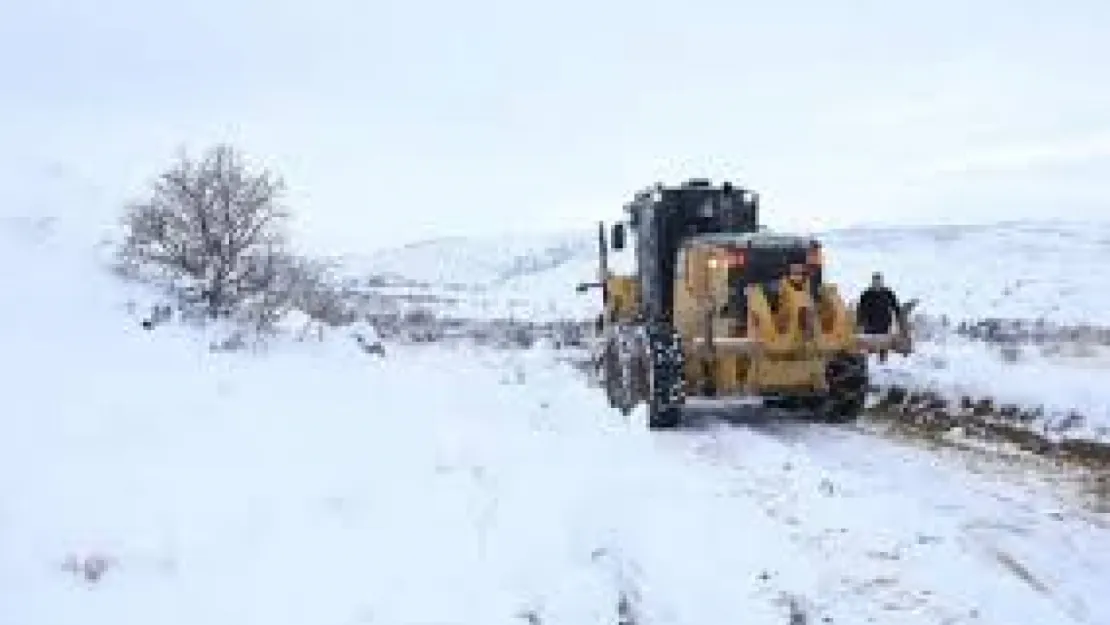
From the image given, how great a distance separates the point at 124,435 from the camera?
484 inches

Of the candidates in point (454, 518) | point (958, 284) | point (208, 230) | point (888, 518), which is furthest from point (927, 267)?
point (454, 518)

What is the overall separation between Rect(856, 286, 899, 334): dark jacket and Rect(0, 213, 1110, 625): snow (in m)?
3.42

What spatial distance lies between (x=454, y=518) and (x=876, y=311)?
427 inches

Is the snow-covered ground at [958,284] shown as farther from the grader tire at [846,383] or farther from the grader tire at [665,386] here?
the grader tire at [665,386]

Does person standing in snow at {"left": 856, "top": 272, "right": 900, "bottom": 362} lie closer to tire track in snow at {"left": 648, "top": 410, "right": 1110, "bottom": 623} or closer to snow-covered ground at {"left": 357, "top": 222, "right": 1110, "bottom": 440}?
snow-covered ground at {"left": 357, "top": 222, "right": 1110, "bottom": 440}

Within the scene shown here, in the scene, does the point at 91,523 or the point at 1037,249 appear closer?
the point at 91,523

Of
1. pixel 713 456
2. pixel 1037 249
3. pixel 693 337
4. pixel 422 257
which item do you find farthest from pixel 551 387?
pixel 422 257

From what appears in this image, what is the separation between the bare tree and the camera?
88.4 feet

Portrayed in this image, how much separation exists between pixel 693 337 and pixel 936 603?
10530 mm

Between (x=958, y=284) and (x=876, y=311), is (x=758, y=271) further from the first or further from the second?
(x=958, y=284)

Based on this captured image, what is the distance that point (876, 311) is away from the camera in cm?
2097

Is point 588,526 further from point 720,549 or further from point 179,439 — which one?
point 179,439

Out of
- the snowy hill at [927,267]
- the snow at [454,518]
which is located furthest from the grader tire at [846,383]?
the snowy hill at [927,267]

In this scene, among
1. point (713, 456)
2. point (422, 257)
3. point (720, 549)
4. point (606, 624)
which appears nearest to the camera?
point (606, 624)
